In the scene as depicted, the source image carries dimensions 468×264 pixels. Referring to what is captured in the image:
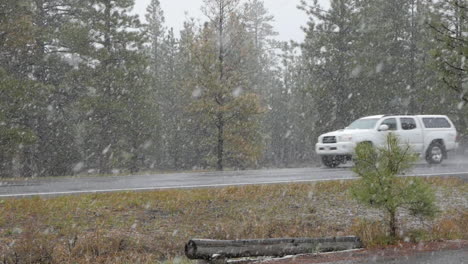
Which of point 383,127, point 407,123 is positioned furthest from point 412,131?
point 383,127

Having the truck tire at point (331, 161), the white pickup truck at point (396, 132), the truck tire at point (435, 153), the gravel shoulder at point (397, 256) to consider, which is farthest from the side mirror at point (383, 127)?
the gravel shoulder at point (397, 256)

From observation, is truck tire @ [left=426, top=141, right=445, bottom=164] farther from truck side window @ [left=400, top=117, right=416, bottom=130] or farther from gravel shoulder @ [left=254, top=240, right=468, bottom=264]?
gravel shoulder @ [left=254, top=240, right=468, bottom=264]

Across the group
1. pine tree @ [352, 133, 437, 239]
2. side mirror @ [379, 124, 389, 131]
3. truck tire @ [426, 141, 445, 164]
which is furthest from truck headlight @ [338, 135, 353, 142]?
pine tree @ [352, 133, 437, 239]

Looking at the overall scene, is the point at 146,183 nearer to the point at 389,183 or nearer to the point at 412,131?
the point at 389,183

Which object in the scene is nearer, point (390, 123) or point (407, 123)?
point (390, 123)

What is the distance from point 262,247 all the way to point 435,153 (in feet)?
43.9

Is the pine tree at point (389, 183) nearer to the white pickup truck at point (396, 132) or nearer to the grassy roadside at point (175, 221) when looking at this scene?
the grassy roadside at point (175, 221)

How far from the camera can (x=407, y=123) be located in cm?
1803

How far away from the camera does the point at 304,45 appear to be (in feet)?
98.9

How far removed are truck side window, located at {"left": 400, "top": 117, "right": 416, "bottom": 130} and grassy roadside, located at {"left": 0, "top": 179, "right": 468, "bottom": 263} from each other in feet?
20.1

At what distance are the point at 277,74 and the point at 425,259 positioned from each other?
54.6 m

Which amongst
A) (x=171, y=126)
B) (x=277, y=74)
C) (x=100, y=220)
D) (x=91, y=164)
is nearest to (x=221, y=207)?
(x=100, y=220)

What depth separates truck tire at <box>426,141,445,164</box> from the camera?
18.4 metres

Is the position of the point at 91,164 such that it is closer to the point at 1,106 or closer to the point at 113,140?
the point at 113,140
